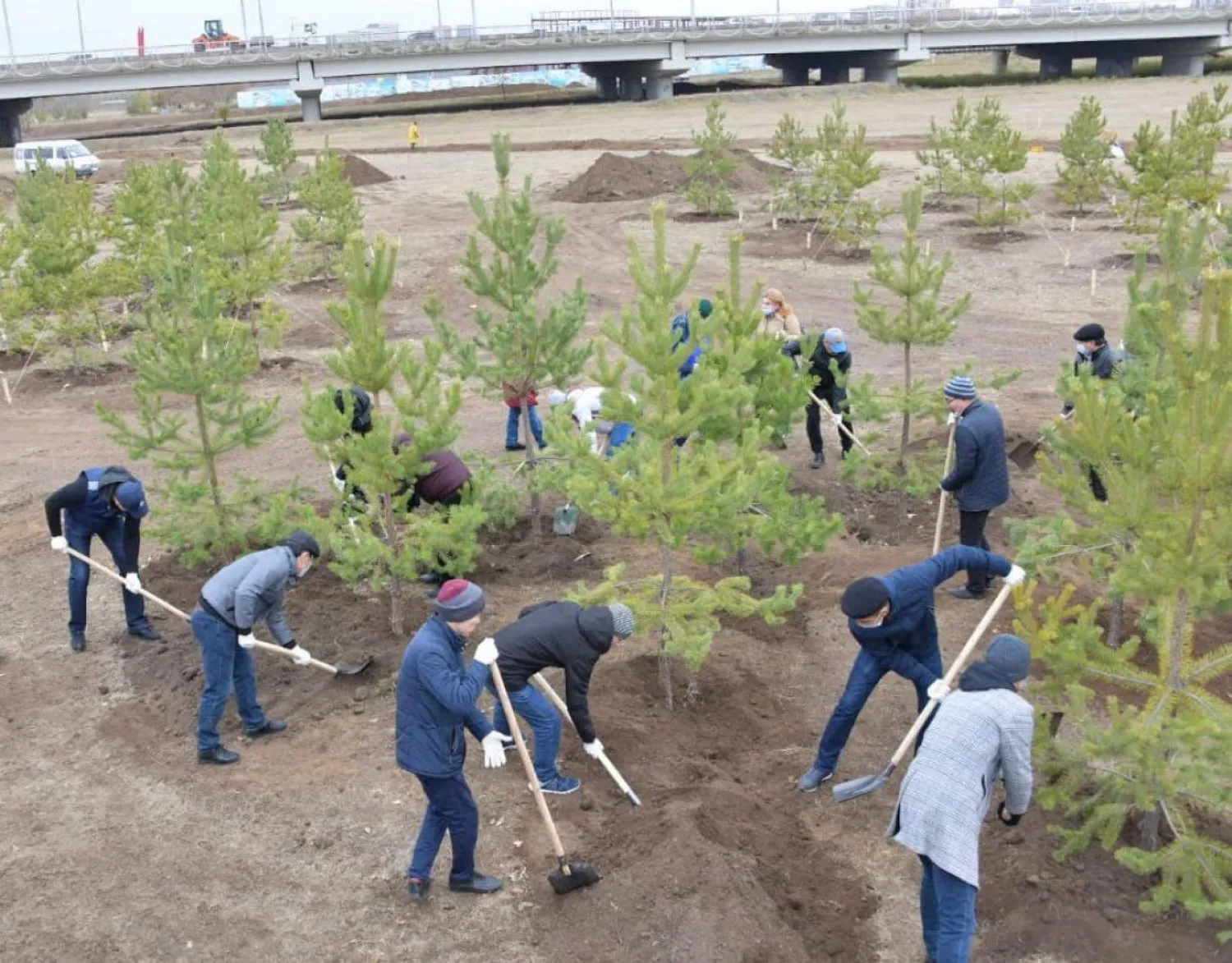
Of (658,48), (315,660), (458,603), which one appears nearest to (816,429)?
(315,660)

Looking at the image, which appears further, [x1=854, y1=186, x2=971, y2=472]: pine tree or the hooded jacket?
[x1=854, y1=186, x2=971, y2=472]: pine tree

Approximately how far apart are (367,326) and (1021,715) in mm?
5355

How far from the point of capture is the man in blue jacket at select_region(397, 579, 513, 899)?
5957mm

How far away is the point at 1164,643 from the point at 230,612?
5.51 meters

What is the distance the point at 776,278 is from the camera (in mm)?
23391

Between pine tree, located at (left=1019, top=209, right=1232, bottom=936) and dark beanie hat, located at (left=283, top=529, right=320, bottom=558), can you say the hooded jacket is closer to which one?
dark beanie hat, located at (left=283, top=529, right=320, bottom=558)

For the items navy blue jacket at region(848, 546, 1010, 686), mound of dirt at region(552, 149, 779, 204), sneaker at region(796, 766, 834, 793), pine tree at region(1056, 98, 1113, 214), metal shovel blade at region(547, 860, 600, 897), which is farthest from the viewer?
mound of dirt at region(552, 149, 779, 204)

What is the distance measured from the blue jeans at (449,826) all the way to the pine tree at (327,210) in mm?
19183

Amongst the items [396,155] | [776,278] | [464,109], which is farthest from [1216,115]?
[464,109]

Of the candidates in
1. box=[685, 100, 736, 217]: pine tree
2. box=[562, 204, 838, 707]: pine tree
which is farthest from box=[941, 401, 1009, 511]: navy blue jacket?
box=[685, 100, 736, 217]: pine tree

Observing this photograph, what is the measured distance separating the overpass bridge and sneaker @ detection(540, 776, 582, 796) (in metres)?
61.1

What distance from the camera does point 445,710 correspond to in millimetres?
6074

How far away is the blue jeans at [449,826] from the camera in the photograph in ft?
20.3

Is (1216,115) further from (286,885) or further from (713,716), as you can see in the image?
(286,885)
